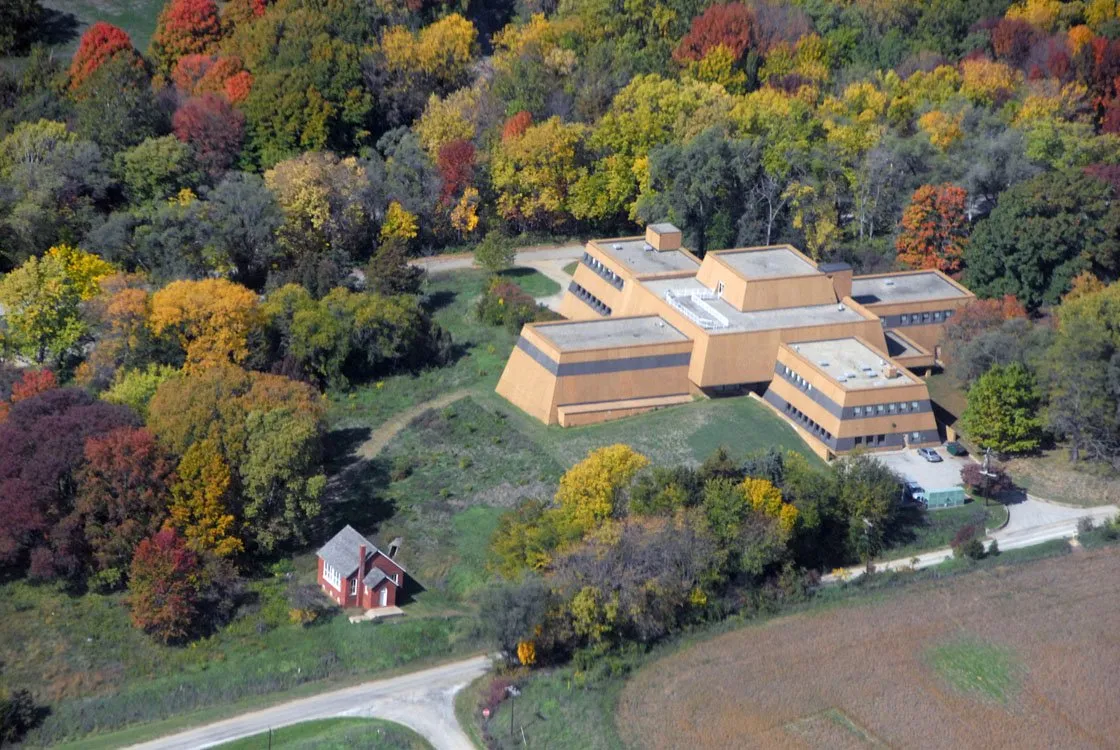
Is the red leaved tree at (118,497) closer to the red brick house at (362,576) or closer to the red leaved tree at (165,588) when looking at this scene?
the red leaved tree at (165,588)

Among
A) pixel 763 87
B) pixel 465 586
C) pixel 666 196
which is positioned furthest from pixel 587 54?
pixel 465 586

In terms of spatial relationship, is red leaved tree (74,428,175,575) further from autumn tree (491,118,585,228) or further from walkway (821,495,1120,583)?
autumn tree (491,118,585,228)

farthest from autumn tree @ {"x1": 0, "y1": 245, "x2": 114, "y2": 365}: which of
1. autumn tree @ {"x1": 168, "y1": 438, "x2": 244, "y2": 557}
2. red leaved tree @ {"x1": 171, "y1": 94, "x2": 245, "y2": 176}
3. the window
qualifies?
the window

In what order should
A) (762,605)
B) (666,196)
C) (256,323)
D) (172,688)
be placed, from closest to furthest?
(172,688) < (762,605) < (256,323) < (666,196)

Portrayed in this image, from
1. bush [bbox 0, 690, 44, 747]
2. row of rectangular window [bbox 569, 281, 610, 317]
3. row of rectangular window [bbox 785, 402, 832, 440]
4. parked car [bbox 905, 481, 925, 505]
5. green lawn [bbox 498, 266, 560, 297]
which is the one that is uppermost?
row of rectangular window [bbox 785, 402, 832, 440]

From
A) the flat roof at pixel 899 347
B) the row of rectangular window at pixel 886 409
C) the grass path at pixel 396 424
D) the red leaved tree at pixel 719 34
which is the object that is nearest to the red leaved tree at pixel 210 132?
the grass path at pixel 396 424

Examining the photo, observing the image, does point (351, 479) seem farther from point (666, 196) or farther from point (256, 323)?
point (666, 196)
